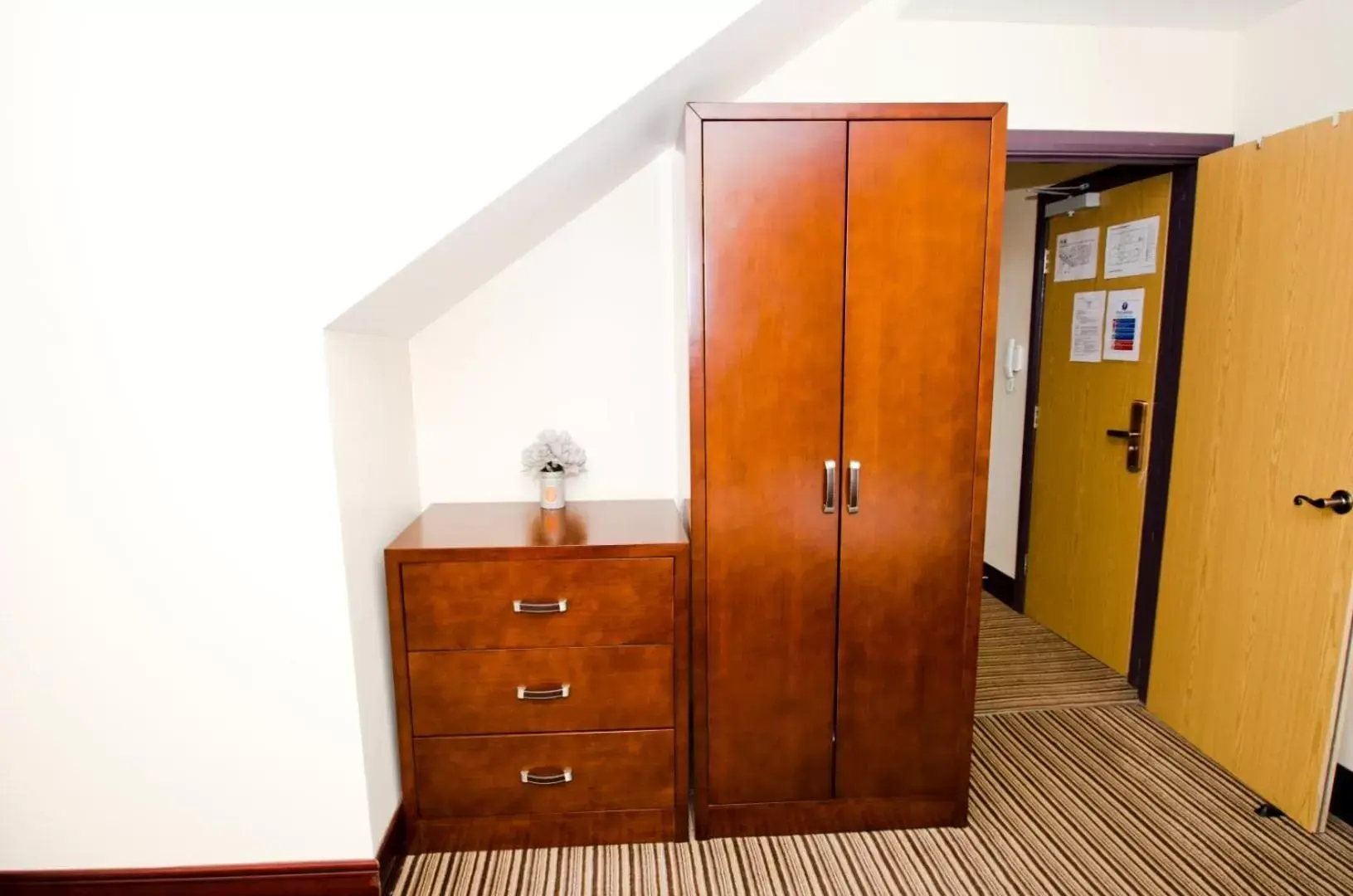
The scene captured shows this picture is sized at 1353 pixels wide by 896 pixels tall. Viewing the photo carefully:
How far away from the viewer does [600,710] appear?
1949 millimetres

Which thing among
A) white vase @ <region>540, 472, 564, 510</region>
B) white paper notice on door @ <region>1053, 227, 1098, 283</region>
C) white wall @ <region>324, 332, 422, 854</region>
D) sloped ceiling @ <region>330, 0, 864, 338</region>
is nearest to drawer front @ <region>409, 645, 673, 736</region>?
white wall @ <region>324, 332, 422, 854</region>

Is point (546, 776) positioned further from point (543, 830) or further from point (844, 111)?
point (844, 111)

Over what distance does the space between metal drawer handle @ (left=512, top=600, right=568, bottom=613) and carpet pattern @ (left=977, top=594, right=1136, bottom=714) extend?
153 centimetres

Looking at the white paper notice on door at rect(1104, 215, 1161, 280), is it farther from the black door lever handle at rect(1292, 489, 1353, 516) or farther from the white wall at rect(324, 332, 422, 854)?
the white wall at rect(324, 332, 422, 854)

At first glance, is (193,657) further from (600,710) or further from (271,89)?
(271,89)

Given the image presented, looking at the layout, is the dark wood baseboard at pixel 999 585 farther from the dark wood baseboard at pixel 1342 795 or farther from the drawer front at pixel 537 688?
the drawer front at pixel 537 688

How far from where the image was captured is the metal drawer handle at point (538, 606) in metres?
1.88

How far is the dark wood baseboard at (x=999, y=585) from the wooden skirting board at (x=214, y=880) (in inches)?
119

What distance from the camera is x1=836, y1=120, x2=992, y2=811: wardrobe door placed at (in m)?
1.74

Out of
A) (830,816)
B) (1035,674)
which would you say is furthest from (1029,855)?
(1035,674)

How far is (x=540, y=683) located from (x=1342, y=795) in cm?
231

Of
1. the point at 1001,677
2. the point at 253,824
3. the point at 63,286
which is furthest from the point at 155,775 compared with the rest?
the point at 1001,677

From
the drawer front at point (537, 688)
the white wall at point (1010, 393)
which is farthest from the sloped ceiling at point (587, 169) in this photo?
the white wall at point (1010, 393)

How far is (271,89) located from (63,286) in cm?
64
